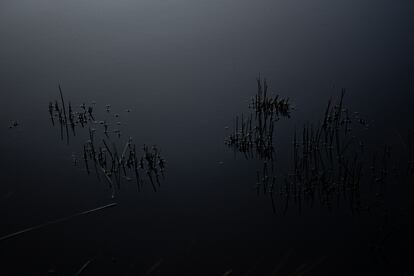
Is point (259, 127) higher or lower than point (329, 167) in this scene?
higher

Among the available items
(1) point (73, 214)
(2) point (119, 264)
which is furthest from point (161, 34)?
(2) point (119, 264)

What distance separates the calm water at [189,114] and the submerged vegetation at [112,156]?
0.10 feet

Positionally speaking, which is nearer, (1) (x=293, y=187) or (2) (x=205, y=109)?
(1) (x=293, y=187)

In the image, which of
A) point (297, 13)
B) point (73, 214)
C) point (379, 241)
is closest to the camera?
point (379, 241)

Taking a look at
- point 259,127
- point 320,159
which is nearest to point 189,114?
point 259,127

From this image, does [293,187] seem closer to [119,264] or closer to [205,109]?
[205,109]

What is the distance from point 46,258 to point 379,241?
1.04 m

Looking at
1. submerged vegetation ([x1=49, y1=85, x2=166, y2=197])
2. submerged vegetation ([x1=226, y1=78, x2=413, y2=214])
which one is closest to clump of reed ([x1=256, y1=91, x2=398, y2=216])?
submerged vegetation ([x1=226, y1=78, x2=413, y2=214])

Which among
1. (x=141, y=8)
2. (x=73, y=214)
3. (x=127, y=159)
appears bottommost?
(x=73, y=214)

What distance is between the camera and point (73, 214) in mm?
1490

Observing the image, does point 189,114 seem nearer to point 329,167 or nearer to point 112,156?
point 112,156

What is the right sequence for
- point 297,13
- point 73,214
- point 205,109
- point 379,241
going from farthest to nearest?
→ 1. point 297,13
2. point 205,109
3. point 73,214
4. point 379,241

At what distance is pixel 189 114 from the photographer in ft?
5.31

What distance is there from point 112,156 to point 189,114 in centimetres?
31
